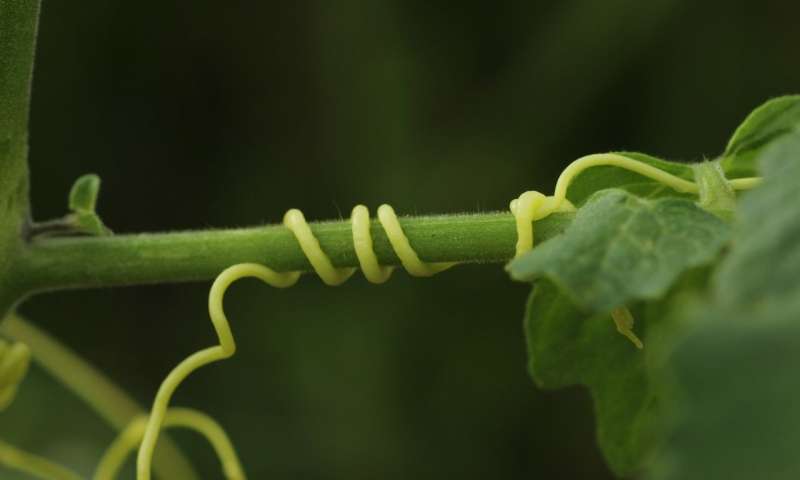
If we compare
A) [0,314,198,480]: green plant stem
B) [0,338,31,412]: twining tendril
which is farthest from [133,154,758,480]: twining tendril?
[0,314,198,480]: green plant stem

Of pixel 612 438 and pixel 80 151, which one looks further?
pixel 80 151

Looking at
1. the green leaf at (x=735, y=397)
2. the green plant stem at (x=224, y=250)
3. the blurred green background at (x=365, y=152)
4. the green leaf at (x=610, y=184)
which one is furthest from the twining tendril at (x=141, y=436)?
the blurred green background at (x=365, y=152)

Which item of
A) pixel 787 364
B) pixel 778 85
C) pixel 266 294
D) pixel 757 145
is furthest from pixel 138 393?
pixel 787 364

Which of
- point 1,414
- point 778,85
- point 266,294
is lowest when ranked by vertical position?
point 1,414

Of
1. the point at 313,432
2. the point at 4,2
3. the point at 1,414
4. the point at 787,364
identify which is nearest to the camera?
the point at 787,364

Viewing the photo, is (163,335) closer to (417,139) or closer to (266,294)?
(266,294)

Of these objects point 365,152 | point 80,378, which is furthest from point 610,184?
point 365,152

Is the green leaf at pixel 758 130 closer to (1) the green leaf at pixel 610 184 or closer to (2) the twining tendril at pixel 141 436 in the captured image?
(1) the green leaf at pixel 610 184

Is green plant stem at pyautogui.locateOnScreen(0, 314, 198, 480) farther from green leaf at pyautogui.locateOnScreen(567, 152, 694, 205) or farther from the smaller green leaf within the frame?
green leaf at pyautogui.locateOnScreen(567, 152, 694, 205)
